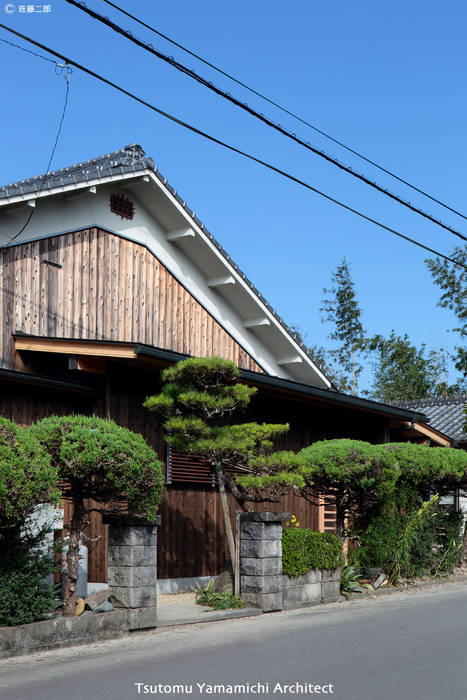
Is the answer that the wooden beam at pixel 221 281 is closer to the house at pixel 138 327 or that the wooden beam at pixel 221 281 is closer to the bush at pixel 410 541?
the house at pixel 138 327

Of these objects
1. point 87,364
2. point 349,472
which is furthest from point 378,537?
point 87,364

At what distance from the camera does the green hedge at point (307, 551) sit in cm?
1198

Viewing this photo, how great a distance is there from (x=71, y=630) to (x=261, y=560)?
3.44 metres

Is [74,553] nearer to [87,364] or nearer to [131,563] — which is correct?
[131,563]

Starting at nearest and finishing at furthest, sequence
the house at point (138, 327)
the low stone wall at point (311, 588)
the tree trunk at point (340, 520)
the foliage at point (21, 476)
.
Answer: the foliage at point (21, 476)
the low stone wall at point (311, 588)
the house at point (138, 327)
the tree trunk at point (340, 520)

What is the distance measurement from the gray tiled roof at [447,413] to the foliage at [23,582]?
16.4 meters

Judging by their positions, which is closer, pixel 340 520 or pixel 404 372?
pixel 340 520

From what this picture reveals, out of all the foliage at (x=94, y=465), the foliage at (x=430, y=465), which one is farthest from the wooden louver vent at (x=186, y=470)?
the foliage at (x=94, y=465)

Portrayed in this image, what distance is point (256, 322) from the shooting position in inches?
735

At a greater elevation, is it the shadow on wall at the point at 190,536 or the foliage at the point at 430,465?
the foliage at the point at 430,465

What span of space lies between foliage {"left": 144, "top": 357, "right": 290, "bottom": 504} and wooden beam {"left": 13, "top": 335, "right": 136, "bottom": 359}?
74 cm

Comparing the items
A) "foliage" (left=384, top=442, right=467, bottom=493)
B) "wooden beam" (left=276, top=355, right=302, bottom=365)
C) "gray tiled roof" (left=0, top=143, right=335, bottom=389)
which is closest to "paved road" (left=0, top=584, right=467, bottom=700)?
"foliage" (left=384, top=442, right=467, bottom=493)

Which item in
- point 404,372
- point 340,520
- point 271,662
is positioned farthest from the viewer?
point 404,372

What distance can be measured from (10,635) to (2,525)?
112 centimetres
